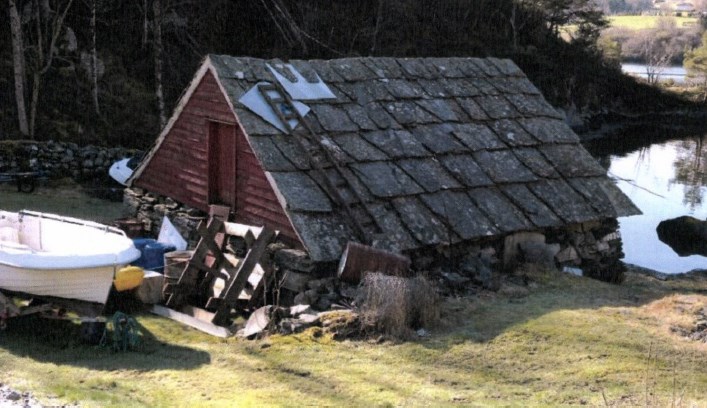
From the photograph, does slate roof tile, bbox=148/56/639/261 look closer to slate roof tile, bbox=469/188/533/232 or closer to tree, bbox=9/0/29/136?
slate roof tile, bbox=469/188/533/232

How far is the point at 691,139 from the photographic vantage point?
4803 cm

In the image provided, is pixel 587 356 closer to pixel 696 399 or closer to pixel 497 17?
pixel 696 399

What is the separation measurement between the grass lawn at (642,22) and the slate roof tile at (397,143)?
88.0 m

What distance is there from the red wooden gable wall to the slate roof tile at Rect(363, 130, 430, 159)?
2.14m

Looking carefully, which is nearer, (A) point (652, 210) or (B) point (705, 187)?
(A) point (652, 210)

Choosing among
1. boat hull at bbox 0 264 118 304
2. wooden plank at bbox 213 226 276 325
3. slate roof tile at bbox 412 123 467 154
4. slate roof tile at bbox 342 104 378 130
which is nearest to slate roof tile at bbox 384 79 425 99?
slate roof tile at bbox 412 123 467 154

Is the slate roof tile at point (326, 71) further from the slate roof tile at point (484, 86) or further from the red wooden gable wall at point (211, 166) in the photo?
the slate roof tile at point (484, 86)

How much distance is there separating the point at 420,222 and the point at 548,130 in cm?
475

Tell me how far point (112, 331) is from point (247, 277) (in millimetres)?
2017

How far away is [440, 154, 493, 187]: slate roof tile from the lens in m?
14.1

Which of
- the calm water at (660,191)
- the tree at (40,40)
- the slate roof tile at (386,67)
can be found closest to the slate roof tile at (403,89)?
the slate roof tile at (386,67)

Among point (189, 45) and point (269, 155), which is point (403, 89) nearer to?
point (269, 155)

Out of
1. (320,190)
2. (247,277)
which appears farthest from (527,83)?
(247,277)

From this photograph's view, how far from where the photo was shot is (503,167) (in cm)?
1480
